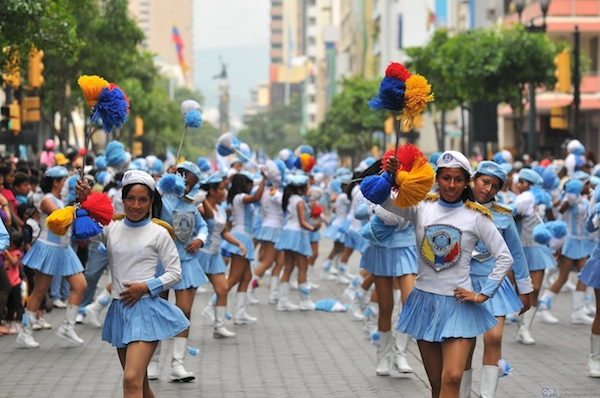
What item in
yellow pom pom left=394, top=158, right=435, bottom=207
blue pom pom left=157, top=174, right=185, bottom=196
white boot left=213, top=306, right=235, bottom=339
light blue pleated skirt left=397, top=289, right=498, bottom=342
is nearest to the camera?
yellow pom pom left=394, top=158, right=435, bottom=207

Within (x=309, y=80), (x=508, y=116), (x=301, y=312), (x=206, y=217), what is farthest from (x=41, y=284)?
(x=309, y=80)

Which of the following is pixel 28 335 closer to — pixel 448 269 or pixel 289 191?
pixel 289 191

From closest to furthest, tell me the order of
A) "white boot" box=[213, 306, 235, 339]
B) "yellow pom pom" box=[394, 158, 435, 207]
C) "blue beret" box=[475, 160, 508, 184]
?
"yellow pom pom" box=[394, 158, 435, 207]
"blue beret" box=[475, 160, 508, 184]
"white boot" box=[213, 306, 235, 339]

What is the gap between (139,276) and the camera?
344 inches

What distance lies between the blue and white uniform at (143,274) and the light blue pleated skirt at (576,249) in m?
9.48

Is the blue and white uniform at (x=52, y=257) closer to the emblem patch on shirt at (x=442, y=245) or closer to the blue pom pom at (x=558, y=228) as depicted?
the blue pom pom at (x=558, y=228)

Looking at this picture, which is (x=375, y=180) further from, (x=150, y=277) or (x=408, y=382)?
(x=408, y=382)

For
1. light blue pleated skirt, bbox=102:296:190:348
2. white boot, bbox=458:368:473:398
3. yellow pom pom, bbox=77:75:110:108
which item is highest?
yellow pom pom, bbox=77:75:110:108

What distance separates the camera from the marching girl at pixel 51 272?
46.4 feet

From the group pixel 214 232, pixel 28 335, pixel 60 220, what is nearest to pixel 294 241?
pixel 214 232

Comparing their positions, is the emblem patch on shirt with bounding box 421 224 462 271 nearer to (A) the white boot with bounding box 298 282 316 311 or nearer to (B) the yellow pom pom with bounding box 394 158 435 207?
(B) the yellow pom pom with bounding box 394 158 435 207

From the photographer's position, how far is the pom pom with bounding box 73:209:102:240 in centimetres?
847

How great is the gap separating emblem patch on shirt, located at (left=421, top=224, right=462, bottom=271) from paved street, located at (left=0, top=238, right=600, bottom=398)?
292cm

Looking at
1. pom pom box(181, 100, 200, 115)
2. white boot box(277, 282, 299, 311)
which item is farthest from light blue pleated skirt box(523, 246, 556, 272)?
white boot box(277, 282, 299, 311)
